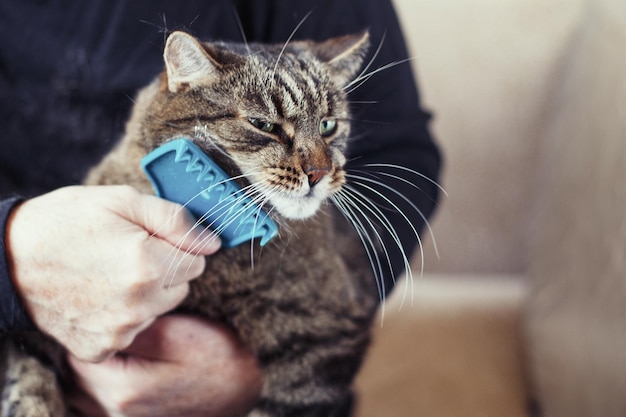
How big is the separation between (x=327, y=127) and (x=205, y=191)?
0.11m

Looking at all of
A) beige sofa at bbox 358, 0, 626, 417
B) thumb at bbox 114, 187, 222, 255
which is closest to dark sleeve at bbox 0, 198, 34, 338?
thumb at bbox 114, 187, 222, 255

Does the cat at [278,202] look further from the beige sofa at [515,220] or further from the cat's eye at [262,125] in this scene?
the beige sofa at [515,220]

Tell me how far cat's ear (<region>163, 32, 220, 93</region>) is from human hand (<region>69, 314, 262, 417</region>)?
0.24 m

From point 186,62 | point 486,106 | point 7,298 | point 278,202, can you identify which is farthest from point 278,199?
point 486,106

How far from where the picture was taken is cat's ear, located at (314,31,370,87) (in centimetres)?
49

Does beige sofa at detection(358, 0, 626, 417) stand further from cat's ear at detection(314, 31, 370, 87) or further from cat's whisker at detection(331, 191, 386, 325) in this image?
cat's ear at detection(314, 31, 370, 87)

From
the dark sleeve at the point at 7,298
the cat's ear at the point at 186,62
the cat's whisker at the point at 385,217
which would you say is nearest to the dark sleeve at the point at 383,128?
the cat's whisker at the point at 385,217

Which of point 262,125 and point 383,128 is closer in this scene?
point 262,125

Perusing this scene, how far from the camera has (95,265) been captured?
52 cm

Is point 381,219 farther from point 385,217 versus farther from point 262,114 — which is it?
point 262,114

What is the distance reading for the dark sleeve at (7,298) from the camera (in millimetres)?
509

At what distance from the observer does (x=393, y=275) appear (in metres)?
0.61

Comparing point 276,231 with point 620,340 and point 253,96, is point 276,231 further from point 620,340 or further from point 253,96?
point 620,340

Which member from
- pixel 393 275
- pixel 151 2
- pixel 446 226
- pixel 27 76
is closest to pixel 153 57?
pixel 151 2
